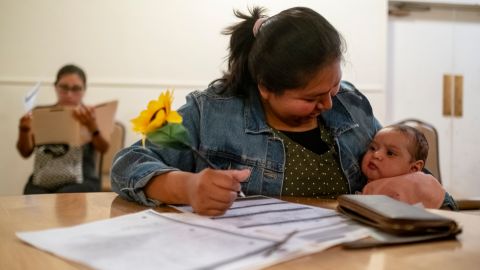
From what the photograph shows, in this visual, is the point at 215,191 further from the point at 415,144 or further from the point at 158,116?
the point at 415,144

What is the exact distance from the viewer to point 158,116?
85 cm

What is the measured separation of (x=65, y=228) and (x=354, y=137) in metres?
0.89

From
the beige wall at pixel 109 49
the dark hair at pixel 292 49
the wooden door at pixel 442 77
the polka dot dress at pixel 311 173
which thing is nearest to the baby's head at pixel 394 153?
the polka dot dress at pixel 311 173

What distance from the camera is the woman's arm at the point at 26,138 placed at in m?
3.16

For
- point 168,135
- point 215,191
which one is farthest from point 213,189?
point 168,135

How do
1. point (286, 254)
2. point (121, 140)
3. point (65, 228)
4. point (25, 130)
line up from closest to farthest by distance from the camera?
point (286, 254) < point (65, 228) < point (25, 130) < point (121, 140)

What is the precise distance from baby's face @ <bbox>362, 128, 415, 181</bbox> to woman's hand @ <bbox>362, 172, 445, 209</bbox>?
77 mm

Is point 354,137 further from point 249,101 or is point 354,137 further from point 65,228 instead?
point 65,228

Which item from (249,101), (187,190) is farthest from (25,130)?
(187,190)

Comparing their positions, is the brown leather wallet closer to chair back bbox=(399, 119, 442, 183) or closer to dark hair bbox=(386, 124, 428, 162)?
dark hair bbox=(386, 124, 428, 162)

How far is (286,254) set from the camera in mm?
688

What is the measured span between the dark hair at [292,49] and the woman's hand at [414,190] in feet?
1.18

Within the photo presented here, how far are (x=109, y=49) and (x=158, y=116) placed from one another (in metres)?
3.20

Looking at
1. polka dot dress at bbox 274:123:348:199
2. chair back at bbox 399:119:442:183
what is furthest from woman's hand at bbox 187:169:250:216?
chair back at bbox 399:119:442:183
